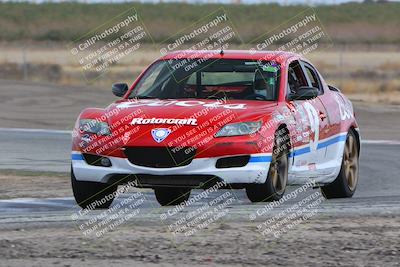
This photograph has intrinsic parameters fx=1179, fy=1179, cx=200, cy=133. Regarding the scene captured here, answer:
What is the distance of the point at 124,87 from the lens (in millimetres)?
12000

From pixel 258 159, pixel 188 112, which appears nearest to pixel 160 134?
pixel 188 112

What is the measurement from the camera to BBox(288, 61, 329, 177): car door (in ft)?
37.1

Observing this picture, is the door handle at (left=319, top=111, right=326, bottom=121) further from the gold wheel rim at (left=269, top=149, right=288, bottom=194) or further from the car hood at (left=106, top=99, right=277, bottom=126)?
the gold wheel rim at (left=269, top=149, right=288, bottom=194)

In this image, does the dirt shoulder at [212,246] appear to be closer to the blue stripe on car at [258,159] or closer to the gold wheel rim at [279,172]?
the blue stripe on car at [258,159]

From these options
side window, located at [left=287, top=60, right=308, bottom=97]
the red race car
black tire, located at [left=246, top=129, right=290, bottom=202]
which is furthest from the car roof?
black tire, located at [left=246, top=129, right=290, bottom=202]

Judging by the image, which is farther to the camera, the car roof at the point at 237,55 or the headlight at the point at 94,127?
the car roof at the point at 237,55

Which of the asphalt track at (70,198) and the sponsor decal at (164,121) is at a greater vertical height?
the sponsor decal at (164,121)

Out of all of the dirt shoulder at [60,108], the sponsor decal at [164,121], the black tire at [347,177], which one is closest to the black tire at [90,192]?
the sponsor decal at [164,121]

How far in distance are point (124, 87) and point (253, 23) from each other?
8037 centimetres

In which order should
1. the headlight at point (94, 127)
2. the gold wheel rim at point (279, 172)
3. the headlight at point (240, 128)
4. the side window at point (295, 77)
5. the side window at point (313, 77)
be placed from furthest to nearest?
the side window at point (313, 77) < the side window at point (295, 77) < the gold wheel rim at point (279, 172) < the headlight at point (94, 127) < the headlight at point (240, 128)

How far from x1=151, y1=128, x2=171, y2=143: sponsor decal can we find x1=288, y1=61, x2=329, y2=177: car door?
56.3 inches

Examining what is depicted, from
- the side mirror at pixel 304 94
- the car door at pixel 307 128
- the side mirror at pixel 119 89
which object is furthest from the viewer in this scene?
the side mirror at pixel 119 89

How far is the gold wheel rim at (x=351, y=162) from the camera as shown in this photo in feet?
41.7

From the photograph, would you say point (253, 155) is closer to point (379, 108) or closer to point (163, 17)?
point (379, 108)
